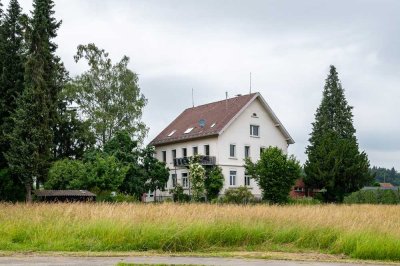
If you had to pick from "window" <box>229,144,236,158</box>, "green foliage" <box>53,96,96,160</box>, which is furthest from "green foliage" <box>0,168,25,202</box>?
"window" <box>229,144,236,158</box>

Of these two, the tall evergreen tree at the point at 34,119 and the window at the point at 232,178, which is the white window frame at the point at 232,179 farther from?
the tall evergreen tree at the point at 34,119

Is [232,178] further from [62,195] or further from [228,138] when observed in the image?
[62,195]

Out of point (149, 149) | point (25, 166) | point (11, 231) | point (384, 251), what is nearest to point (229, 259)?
point (384, 251)

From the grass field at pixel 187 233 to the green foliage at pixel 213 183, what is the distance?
34.8 meters

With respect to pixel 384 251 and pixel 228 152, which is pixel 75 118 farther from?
pixel 384 251

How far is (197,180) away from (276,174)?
9.07m

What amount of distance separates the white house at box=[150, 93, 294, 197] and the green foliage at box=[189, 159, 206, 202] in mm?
2907

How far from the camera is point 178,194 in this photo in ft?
184

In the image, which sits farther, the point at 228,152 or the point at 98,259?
the point at 228,152

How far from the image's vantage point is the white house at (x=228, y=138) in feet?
188

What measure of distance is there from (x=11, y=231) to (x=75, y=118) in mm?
38919

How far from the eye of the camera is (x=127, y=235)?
53.7 ft

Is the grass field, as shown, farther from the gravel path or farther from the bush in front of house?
the bush in front of house

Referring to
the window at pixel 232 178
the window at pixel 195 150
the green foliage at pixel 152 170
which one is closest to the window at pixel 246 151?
the window at pixel 232 178
